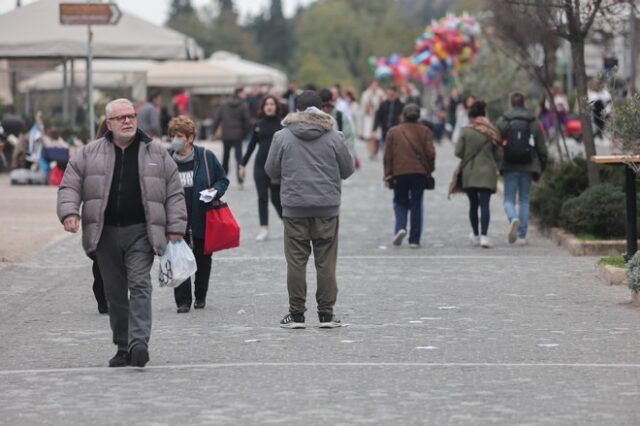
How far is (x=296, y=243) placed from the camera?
11.5 m

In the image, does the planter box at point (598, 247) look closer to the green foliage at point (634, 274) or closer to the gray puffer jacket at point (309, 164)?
the green foliage at point (634, 274)

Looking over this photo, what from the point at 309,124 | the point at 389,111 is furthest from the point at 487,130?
the point at 389,111

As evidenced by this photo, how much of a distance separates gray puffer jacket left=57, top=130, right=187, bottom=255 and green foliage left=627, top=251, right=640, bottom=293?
4143 mm

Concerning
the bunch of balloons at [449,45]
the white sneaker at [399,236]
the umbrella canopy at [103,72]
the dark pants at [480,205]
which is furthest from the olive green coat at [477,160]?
the bunch of balloons at [449,45]

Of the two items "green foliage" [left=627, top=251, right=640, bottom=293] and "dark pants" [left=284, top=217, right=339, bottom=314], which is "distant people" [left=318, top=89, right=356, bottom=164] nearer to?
"green foliage" [left=627, top=251, right=640, bottom=293]

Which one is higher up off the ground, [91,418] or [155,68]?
[155,68]

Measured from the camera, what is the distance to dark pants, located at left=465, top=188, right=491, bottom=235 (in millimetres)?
17625

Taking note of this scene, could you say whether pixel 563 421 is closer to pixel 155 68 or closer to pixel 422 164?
pixel 422 164

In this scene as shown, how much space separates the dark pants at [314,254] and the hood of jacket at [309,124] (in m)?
Answer: 0.60

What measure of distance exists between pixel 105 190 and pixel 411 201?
856cm

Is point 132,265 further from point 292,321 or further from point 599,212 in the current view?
point 599,212

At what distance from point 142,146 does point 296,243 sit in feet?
6.93

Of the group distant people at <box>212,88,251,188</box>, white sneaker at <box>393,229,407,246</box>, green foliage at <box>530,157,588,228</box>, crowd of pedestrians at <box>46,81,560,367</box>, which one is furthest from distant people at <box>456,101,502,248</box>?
distant people at <box>212,88,251,188</box>

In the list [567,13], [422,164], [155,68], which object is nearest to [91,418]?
[422,164]
